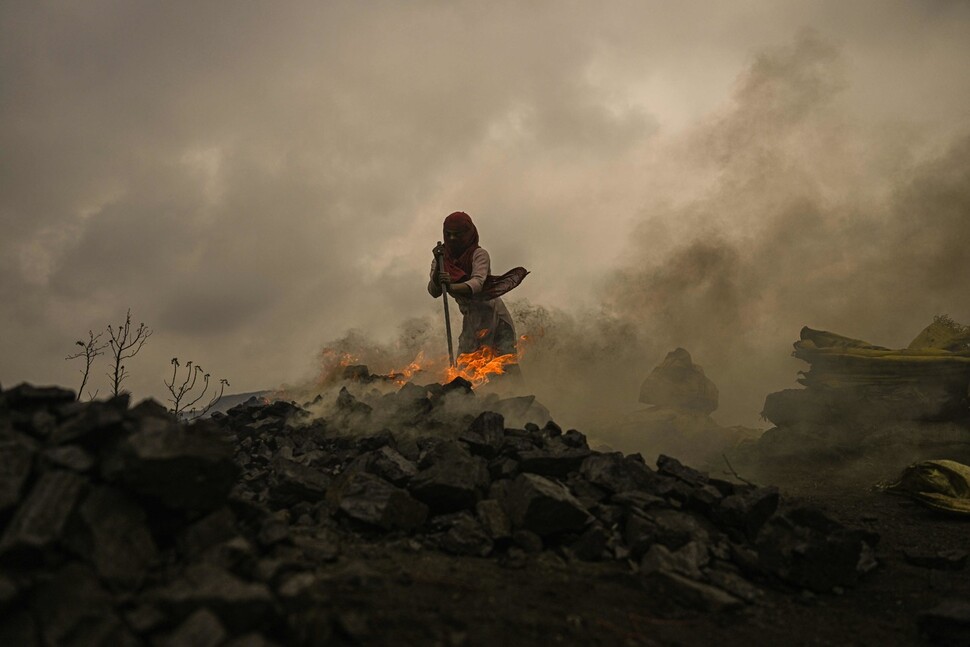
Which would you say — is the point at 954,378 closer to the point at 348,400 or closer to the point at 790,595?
the point at 790,595

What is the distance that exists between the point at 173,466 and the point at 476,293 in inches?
340

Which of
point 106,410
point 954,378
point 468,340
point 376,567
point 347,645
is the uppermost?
point 468,340

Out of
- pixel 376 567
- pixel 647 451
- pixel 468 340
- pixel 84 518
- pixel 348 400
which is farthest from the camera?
pixel 647 451

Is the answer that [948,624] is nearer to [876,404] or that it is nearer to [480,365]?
[480,365]

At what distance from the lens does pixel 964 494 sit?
25.4 ft

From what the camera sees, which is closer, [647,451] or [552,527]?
[552,527]

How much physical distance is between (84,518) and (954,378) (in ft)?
53.6

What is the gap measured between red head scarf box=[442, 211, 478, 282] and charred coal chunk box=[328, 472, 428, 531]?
7071 mm

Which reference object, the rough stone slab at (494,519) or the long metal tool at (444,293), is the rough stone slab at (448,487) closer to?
the rough stone slab at (494,519)

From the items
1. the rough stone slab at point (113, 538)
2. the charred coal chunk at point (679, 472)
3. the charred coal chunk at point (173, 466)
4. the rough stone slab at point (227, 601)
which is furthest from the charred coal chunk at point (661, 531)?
the rough stone slab at point (113, 538)

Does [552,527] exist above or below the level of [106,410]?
below

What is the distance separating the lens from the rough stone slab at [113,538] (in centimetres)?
305

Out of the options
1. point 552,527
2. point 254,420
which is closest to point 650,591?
point 552,527

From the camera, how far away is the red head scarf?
38.8 feet
